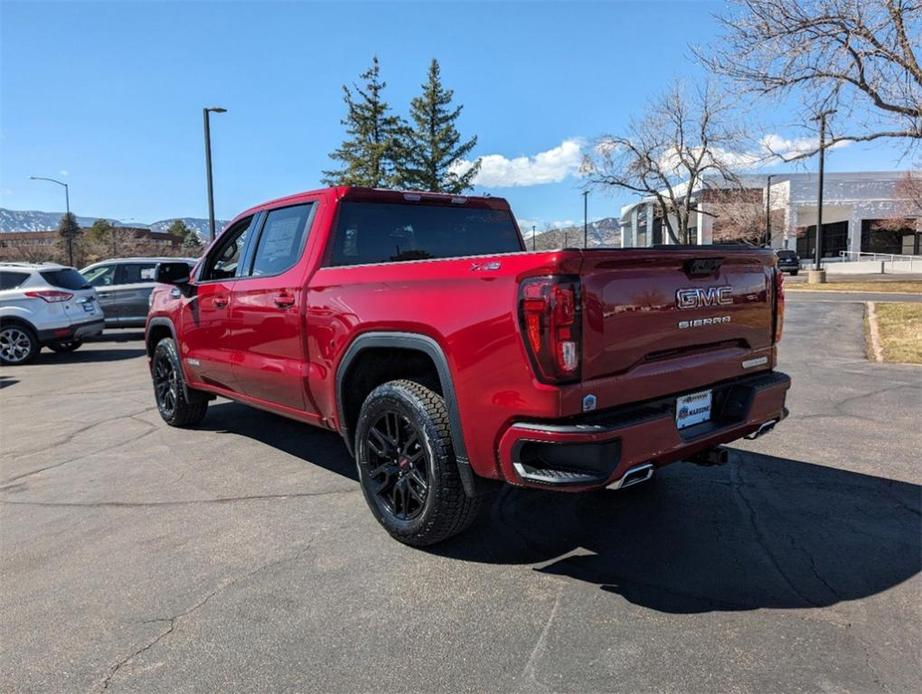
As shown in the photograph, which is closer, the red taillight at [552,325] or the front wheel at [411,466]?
the red taillight at [552,325]

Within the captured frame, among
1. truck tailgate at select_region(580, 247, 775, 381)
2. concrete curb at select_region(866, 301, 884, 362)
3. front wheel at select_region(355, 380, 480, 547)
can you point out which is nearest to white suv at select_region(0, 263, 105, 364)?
front wheel at select_region(355, 380, 480, 547)

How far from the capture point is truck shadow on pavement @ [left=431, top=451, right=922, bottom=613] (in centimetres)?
309

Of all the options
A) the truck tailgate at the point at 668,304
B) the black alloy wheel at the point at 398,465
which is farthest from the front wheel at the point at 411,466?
the truck tailgate at the point at 668,304

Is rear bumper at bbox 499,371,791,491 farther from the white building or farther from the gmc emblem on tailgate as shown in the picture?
the white building

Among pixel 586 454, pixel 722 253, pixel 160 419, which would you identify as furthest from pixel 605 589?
pixel 160 419

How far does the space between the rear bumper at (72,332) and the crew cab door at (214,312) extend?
25.6 ft

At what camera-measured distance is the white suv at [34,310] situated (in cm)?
1185

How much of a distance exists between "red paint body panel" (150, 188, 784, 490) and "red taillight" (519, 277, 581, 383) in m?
0.04

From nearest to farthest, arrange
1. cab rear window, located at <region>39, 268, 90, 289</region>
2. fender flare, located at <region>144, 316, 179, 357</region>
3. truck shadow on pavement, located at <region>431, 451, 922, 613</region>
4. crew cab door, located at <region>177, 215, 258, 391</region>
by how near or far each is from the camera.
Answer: truck shadow on pavement, located at <region>431, 451, 922, 613</region>, crew cab door, located at <region>177, 215, 258, 391</region>, fender flare, located at <region>144, 316, 179, 357</region>, cab rear window, located at <region>39, 268, 90, 289</region>

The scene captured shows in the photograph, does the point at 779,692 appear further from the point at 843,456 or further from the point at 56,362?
the point at 56,362

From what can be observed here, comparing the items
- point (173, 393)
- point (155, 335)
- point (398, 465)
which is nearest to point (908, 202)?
point (155, 335)

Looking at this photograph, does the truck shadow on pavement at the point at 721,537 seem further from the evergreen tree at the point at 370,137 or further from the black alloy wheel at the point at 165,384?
the evergreen tree at the point at 370,137

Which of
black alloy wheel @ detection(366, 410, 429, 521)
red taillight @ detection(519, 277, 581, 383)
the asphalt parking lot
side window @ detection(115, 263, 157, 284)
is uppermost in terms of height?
side window @ detection(115, 263, 157, 284)

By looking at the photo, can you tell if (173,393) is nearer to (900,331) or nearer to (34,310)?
(34,310)
